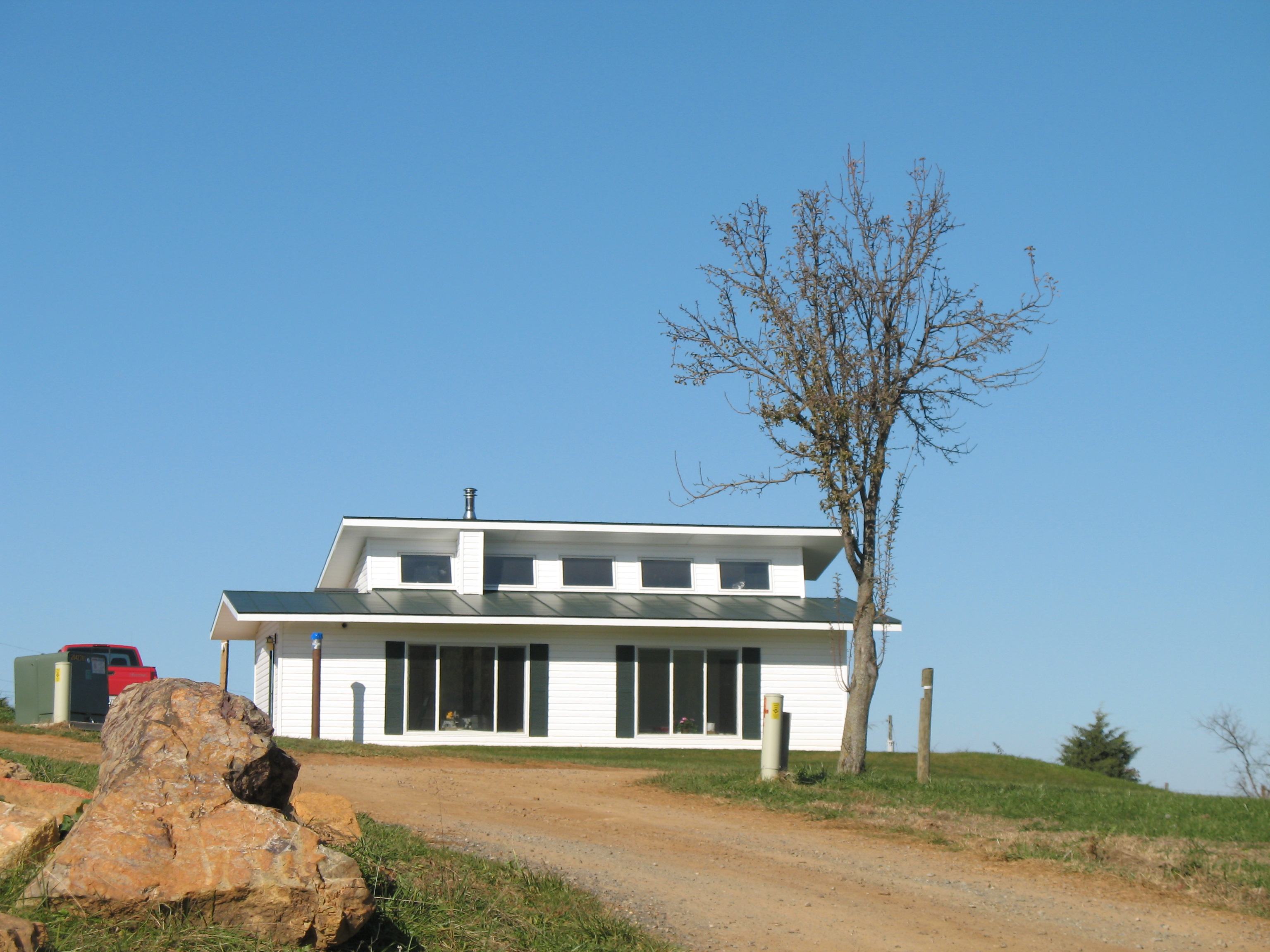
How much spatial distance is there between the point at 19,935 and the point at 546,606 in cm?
2033

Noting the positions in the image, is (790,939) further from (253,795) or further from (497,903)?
(253,795)

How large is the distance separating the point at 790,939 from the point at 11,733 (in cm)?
1314

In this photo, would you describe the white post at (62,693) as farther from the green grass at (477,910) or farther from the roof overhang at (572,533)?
the green grass at (477,910)

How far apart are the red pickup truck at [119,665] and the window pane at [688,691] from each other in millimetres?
10162

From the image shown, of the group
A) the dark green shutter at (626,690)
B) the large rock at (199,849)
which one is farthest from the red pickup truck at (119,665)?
the large rock at (199,849)

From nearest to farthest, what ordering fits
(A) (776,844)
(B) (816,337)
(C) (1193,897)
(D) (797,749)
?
1. (C) (1193,897)
2. (A) (776,844)
3. (B) (816,337)
4. (D) (797,749)

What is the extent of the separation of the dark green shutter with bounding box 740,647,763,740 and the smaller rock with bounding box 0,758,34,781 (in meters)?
18.2

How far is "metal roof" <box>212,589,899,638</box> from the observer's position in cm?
2312

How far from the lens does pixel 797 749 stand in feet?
81.8

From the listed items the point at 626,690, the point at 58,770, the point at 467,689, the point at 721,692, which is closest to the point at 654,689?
the point at 626,690

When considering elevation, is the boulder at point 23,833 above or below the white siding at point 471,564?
below

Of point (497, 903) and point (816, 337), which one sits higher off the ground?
point (816, 337)

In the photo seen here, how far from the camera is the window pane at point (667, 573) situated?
26375mm

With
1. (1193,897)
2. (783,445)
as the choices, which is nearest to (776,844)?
(1193,897)
